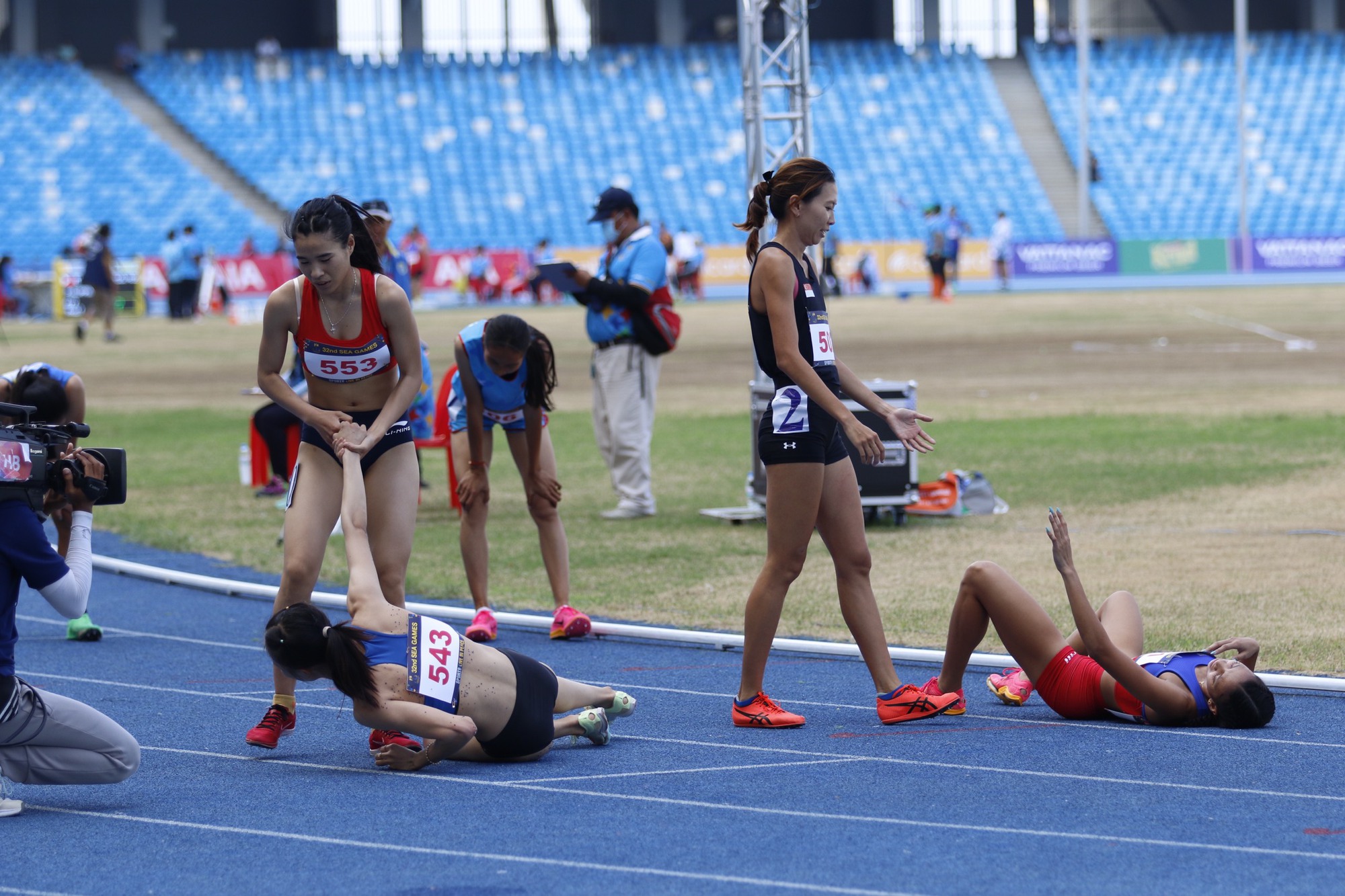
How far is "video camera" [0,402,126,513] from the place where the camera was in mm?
4789

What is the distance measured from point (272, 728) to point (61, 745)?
854mm

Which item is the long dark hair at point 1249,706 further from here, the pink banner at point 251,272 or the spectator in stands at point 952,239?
the pink banner at point 251,272

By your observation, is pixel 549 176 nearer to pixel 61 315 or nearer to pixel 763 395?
pixel 61 315

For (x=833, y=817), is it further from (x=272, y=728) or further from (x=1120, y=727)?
(x=272, y=728)

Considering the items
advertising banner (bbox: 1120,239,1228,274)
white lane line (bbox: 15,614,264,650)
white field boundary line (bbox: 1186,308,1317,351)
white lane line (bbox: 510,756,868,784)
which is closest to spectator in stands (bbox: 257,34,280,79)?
advertising banner (bbox: 1120,239,1228,274)

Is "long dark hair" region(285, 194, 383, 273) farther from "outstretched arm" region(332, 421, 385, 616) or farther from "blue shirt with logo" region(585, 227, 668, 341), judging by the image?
"blue shirt with logo" region(585, 227, 668, 341)

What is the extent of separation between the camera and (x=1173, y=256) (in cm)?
4600

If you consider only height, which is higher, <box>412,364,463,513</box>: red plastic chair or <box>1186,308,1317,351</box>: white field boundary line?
<box>412,364,463,513</box>: red plastic chair

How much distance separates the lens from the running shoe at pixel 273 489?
13.4m

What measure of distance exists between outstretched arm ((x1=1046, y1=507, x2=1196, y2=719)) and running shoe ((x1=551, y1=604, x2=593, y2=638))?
2695 mm

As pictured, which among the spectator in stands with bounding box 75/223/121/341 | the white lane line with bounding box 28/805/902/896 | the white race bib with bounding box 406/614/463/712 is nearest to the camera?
the white lane line with bounding box 28/805/902/896

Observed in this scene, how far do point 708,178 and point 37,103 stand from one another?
20.3 m

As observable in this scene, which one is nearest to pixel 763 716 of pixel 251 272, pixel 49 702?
pixel 49 702

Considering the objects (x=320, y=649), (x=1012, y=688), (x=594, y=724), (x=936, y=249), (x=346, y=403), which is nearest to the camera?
(x=320, y=649)
